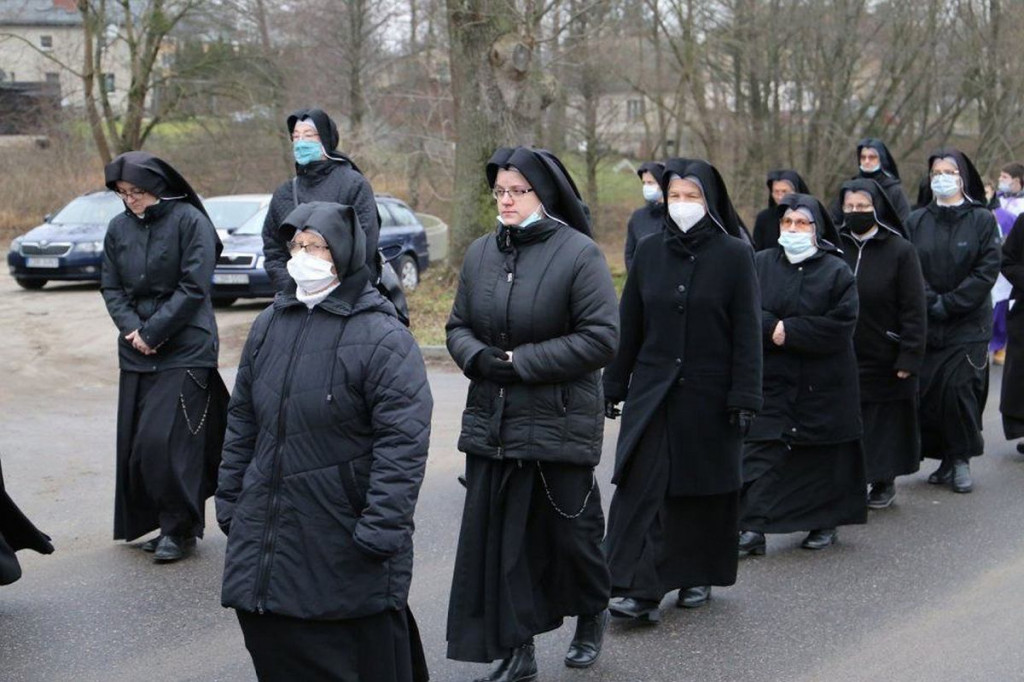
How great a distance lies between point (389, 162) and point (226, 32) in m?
7.01

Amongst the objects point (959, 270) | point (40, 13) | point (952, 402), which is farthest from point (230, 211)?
point (40, 13)

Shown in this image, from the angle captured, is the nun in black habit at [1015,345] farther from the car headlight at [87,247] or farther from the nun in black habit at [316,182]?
the car headlight at [87,247]

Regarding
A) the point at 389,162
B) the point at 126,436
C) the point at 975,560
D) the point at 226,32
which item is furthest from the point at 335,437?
the point at 226,32

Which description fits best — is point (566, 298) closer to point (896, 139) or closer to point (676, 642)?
point (676, 642)

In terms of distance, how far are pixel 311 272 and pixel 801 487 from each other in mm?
4038

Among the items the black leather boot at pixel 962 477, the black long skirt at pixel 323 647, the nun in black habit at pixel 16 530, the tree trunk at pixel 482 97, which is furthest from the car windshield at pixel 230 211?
the black long skirt at pixel 323 647

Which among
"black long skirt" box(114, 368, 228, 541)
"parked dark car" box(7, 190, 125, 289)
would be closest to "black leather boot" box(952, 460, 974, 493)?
"black long skirt" box(114, 368, 228, 541)

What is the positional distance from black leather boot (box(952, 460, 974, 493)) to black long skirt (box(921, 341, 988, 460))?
5cm

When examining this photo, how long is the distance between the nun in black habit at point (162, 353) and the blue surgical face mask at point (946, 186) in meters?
5.08

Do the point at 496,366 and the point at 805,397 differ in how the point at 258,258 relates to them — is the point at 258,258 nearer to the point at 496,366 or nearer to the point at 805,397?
the point at 805,397

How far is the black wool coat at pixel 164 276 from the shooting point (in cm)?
714

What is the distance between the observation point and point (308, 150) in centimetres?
765

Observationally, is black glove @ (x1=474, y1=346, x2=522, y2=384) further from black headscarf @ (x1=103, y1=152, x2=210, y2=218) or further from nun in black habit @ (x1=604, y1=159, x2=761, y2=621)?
black headscarf @ (x1=103, y1=152, x2=210, y2=218)

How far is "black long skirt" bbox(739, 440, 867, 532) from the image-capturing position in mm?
7375
